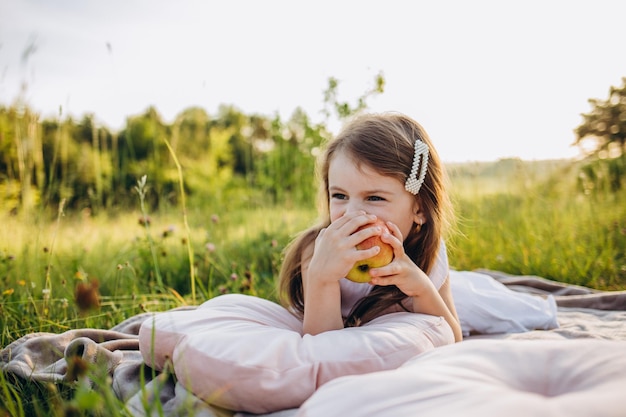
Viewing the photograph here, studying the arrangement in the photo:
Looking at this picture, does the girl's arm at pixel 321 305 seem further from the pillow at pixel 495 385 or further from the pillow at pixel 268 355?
the pillow at pixel 495 385

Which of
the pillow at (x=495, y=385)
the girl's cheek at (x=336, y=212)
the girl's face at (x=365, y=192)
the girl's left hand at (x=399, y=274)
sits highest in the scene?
the girl's face at (x=365, y=192)

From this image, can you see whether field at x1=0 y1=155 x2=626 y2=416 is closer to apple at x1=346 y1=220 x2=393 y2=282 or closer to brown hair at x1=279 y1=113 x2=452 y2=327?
brown hair at x1=279 y1=113 x2=452 y2=327

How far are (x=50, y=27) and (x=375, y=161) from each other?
3100 millimetres

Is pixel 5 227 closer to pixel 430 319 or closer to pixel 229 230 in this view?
pixel 229 230

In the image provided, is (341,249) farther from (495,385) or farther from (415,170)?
(495,385)

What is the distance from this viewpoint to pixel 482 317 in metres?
2.65

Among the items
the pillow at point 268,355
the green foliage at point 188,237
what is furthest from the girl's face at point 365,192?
the green foliage at point 188,237

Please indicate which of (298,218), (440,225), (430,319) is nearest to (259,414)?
(430,319)

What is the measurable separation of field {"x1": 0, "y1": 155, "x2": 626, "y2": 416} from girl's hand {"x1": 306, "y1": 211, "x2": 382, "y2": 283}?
0.90 m

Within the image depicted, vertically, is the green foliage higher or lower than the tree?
lower

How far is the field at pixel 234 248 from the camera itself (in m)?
2.86

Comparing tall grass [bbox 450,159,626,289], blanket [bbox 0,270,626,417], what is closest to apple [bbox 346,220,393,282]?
blanket [bbox 0,270,626,417]

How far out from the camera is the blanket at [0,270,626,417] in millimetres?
1560

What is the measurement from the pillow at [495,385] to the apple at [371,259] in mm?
540
